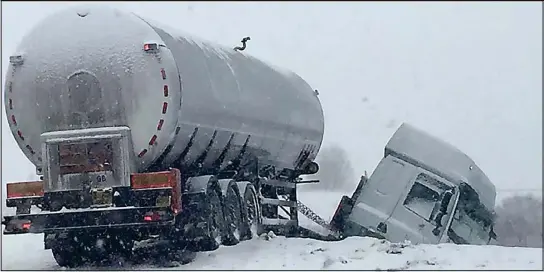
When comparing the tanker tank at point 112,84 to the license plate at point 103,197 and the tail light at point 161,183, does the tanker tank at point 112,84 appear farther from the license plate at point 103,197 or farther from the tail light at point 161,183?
the license plate at point 103,197

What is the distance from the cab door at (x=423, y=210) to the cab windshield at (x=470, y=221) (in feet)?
1.17

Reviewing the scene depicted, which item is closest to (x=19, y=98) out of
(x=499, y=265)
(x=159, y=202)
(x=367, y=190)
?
(x=159, y=202)

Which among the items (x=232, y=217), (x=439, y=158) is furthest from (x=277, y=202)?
(x=232, y=217)

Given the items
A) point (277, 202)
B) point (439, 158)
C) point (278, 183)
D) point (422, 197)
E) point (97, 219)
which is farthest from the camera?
point (278, 183)

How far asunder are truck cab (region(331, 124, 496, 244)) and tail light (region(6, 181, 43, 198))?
6.37 m

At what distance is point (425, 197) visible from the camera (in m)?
16.0

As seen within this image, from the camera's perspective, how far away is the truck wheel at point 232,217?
497 inches

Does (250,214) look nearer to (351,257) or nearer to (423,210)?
(351,257)

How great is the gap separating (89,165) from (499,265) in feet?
16.3

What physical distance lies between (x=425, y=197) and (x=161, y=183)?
655cm

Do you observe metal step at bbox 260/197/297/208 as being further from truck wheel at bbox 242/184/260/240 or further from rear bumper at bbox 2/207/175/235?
rear bumper at bbox 2/207/175/235

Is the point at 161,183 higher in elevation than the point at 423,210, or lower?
higher

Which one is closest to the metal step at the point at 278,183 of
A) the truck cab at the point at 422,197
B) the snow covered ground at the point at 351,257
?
the truck cab at the point at 422,197

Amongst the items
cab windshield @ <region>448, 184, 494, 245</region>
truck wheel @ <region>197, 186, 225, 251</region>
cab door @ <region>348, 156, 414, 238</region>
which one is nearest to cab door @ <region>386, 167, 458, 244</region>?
cab door @ <region>348, 156, 414, 238</region>
